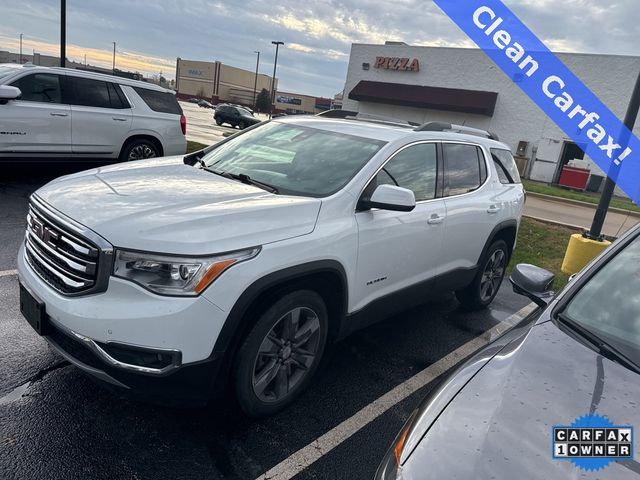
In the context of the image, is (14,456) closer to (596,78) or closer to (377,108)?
(596,78)

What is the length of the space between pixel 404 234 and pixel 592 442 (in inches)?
89.3

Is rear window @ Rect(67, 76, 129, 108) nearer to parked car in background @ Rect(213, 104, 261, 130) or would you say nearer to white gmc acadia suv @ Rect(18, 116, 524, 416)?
white gmc acadia suv @ Rect(18, 116, 524, 416)

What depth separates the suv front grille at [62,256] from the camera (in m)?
2.46

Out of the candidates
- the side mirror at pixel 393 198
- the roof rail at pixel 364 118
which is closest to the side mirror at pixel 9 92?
the roof rail at pixel 364 118

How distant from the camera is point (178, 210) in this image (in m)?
2.72

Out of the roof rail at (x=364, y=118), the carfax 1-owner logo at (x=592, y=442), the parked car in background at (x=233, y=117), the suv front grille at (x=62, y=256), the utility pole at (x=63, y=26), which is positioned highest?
the utility pole at (x=63, y=26)

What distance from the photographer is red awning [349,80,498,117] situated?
2694cm

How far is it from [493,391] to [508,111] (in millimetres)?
27849

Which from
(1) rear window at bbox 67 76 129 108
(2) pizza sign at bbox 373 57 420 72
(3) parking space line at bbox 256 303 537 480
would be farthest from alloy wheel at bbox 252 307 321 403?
(2) pizza sign at bbox 373 57 420 72

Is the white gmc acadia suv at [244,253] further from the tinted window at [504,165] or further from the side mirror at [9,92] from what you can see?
the side mirror at [9,92]

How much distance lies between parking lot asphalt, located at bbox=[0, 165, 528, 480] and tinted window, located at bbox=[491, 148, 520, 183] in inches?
95.6

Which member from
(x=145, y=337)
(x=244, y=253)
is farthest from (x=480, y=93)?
(x=145, y=337)

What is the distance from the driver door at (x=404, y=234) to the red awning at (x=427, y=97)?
24.9 metres

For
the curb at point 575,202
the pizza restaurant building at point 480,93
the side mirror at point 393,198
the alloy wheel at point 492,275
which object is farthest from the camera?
the pizza restaurant building at point 480,93
